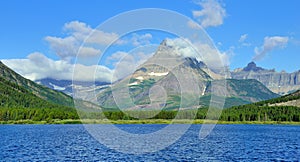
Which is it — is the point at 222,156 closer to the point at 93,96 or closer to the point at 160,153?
the point at 160,153

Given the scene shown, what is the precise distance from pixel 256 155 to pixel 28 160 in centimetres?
4016

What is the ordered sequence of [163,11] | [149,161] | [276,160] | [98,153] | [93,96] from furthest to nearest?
1. [98,153]
2. [276,160]
3. [149,161]
4. [93,96]
5. [163,11]

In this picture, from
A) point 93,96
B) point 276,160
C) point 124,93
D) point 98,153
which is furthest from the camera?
point 98,153

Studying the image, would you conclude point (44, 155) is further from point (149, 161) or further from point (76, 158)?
point (149, 161)

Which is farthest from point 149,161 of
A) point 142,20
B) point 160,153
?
point 142,20

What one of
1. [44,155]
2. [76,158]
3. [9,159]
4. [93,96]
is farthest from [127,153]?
[93,96]

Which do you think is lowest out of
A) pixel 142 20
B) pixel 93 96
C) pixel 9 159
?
pixel 9 159

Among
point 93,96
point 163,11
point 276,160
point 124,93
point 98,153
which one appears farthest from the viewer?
point 98,153

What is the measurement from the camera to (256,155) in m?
71.2

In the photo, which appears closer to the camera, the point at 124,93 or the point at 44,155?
the point at 124,93

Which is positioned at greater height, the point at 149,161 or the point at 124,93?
the point at 124,93

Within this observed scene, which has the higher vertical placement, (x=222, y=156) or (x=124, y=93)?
(x=124, y=93)

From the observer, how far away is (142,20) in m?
37.1

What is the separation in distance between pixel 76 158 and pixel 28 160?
7561mm
